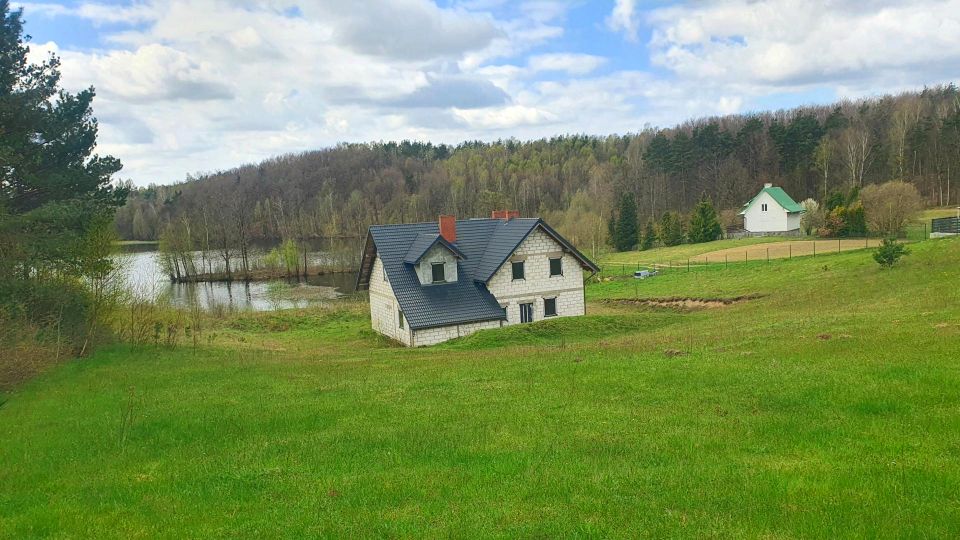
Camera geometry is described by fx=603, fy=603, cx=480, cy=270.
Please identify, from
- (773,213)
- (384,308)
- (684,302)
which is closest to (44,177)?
(384,308)

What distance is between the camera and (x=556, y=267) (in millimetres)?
32625

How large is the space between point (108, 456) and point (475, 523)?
7118 mm

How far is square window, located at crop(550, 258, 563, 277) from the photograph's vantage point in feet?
107

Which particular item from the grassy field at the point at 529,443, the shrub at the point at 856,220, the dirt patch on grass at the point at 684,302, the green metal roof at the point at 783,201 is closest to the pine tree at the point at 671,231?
the green metal roof at the point at 783,201

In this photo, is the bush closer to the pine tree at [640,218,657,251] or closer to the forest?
the forest

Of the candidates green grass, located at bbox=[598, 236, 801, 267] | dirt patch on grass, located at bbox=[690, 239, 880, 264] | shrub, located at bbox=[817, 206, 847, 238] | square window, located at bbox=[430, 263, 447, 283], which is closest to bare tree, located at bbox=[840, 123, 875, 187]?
green grass, located at bbox=[598, 236, 801, 267]

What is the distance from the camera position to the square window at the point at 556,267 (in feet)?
107

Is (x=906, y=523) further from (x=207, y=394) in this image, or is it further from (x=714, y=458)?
(x=207, y=394)

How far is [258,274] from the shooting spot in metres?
82.9

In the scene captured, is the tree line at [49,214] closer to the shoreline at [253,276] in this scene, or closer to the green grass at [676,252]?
the green grass at [676,252]

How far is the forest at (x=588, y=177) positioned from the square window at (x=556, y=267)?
151 ft

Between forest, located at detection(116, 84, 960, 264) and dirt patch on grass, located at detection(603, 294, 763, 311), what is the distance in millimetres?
38506

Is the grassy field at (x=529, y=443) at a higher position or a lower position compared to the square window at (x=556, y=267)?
lower

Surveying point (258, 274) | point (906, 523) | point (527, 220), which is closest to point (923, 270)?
point (527, 220)
